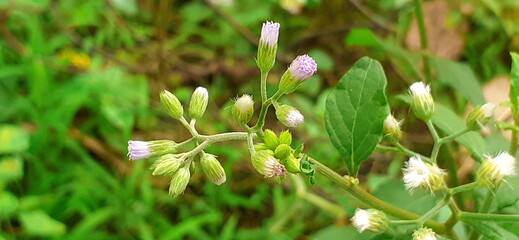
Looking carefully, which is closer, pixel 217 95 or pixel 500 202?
pixel 500 202

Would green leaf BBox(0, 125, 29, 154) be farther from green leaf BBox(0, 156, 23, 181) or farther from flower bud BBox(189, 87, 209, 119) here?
flower bud BBox(189, 87, 209, 119)

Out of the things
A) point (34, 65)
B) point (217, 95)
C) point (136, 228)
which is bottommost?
point (136, 228)

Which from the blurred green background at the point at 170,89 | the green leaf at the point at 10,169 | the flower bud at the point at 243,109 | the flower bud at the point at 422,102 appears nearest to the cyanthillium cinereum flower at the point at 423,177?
the flower bud at the point at 422,102

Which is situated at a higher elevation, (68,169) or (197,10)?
(197,10)

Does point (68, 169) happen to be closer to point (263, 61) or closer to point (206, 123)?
point (206, 123)

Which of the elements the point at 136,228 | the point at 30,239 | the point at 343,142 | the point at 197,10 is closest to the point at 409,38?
the point at 197,10
